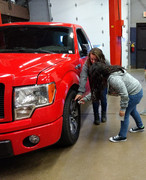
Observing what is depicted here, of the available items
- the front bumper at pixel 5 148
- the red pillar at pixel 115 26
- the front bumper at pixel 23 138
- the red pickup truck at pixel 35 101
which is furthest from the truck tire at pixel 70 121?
the red pillar at pixel 115 26

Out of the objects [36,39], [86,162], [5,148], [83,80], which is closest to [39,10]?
[36,39]

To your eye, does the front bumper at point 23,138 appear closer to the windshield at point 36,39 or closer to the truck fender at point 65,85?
the truck fender at point 65,85

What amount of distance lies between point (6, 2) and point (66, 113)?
634 centimetres

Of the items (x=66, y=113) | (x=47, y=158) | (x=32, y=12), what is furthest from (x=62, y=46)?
(x=32, y=12)

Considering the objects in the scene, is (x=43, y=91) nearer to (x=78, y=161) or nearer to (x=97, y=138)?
(x=78, y=161)

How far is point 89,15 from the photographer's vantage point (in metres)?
8.19

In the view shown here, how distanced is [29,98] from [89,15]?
725 cm

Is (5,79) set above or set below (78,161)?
above

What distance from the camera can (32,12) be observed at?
9297mm

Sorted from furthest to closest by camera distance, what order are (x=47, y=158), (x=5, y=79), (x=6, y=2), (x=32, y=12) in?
(x=32, y=12) → (x=6, y=2) → (x=47, y=158) → (x=5, y=79)

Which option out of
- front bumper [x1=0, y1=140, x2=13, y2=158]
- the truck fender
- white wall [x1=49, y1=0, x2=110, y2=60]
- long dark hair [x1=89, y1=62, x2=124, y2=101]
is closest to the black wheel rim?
the truck fender

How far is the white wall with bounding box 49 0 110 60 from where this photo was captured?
809cm

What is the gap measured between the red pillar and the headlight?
437cm

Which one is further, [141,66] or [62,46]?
[141,66]
